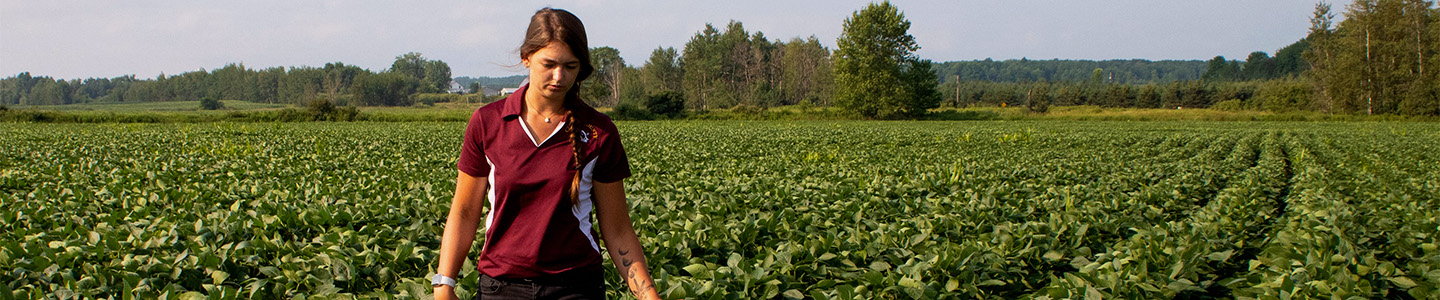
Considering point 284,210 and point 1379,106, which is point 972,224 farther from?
point 1379,106

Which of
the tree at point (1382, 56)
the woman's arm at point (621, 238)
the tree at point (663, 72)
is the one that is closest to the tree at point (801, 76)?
the tree at point (663, 72)

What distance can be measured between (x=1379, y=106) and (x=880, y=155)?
60.3m

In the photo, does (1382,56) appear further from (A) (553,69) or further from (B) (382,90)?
(B) (382,90)

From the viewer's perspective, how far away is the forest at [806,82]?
58.3m

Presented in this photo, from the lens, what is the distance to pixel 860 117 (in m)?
63.1

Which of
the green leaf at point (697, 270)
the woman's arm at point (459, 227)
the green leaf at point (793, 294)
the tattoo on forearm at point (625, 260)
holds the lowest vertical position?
the green leaf at point (793, 294)

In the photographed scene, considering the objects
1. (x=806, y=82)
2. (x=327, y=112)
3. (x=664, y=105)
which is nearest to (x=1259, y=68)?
(x=806, y=82)

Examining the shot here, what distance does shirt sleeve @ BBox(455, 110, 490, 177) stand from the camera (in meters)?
2.08

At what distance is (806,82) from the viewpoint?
9419cm

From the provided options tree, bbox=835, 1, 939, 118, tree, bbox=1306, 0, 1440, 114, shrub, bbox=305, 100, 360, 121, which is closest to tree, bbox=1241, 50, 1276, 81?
tree, bbox=1306, 0, 1440, 114

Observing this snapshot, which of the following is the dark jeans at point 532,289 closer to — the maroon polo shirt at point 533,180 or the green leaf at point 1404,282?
the maroon polo shirt at point 533,180

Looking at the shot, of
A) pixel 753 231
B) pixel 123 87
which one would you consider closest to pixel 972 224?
pixel 753 231

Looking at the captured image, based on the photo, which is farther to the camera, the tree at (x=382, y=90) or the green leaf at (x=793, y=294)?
the tree at (x=382, y=90)

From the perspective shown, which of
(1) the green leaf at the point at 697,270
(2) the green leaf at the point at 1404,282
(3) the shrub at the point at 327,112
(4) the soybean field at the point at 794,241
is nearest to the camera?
(1) the green leaf at the point at 697,270
